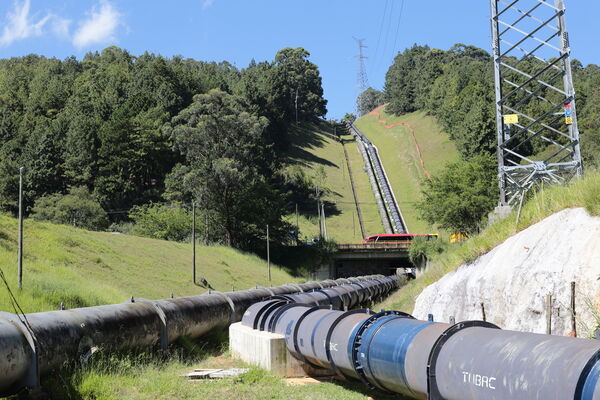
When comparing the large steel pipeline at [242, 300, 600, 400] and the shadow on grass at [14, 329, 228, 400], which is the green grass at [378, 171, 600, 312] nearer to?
the large steel pipeline at [242, 300, 600, 400]

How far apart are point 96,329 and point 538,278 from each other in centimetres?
949

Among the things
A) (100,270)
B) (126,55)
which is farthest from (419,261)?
(126,55)

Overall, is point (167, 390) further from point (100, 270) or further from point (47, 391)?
point (100, 270)

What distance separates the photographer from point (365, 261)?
3135 inches

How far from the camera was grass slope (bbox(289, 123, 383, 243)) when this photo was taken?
92812 mm

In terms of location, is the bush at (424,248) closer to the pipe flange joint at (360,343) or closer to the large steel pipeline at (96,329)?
the large steel pipeline at (96,329)

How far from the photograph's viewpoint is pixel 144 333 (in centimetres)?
1457

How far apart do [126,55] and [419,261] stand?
414 feet

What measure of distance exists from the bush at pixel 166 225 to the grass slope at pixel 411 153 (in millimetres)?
35996

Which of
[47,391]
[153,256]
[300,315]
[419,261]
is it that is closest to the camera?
[47,391]

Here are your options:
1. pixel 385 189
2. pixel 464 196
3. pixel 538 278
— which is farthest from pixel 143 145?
pixel 538 278

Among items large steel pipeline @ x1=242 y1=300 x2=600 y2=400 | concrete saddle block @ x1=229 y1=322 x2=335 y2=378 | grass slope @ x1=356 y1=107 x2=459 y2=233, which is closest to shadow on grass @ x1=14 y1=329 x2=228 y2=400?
concrete saddle block @ x1=229 y1=322 x2=335 y2=378

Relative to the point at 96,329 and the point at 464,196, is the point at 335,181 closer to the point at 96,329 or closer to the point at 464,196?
the point at 464,196

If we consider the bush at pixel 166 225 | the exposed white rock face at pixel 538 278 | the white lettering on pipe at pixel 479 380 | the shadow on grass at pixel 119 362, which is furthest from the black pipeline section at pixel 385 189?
the white lettering on pipe at pixel 479 380
